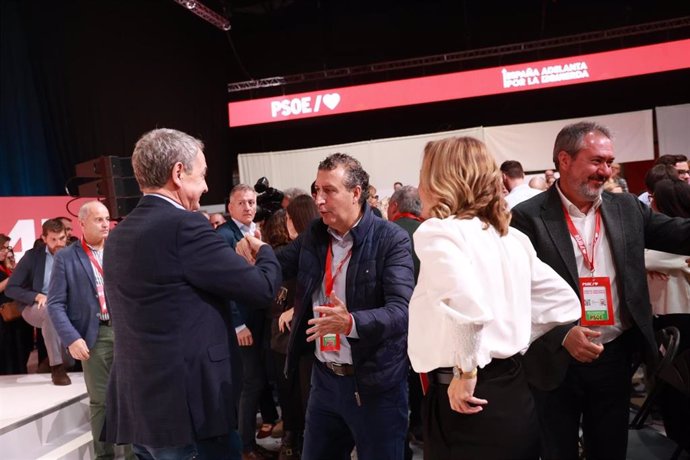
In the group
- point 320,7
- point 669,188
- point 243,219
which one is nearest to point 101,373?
point 243,219

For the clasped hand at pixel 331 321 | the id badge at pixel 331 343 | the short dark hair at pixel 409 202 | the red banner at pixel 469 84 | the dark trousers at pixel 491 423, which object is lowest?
the dark trousers at pixel 491 423

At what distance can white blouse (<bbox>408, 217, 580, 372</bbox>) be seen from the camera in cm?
148

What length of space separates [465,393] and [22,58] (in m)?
9.39

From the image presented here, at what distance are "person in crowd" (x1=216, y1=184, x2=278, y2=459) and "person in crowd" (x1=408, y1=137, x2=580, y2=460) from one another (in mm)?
2018

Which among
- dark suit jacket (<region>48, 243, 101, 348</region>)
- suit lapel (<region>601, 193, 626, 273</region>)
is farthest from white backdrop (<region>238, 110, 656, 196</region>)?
suit lapel (<region>601, 193, 626, 273</region>)

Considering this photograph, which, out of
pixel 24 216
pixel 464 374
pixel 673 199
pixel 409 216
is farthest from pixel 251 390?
pixel 24 216

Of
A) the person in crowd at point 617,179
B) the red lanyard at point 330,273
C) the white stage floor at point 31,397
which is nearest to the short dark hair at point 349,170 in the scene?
the red lanyard at point 330,273

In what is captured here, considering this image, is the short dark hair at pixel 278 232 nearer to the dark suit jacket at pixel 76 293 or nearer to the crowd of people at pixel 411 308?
the crowd of people at pixel 411 308

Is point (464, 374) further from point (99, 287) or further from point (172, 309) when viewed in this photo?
point (99, 287)

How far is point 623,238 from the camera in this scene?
225 cm

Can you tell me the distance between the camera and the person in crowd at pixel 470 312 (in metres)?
1.49

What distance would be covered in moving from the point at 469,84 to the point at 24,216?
6.86 m

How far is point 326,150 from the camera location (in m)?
9.93

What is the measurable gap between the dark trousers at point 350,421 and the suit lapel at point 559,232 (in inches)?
29.9
